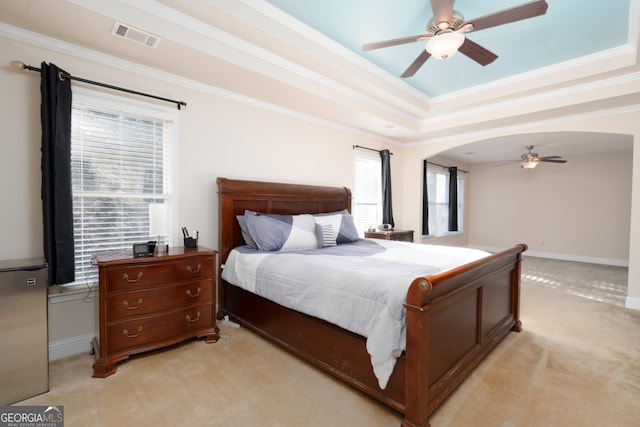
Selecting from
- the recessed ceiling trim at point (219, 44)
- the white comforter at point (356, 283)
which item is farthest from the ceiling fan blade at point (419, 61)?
the white comforter at point (356, 283)

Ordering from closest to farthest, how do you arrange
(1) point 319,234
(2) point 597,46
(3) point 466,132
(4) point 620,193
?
(2) point 597,46 < (1) point 319,234 < (3) point 466,132 < (4) point 620,193

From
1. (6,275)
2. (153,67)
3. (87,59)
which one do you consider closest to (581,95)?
(153,67)

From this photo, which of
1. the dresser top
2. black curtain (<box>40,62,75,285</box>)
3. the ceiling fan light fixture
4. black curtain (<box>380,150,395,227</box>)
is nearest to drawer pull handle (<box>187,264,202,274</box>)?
the dresser top

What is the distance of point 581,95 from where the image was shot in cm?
352

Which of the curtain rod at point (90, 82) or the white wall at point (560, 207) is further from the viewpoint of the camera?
the white wall at point (560, 207)

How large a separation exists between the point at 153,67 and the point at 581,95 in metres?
4.63

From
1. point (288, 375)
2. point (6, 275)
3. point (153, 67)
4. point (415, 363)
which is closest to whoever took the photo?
point (415, 363)

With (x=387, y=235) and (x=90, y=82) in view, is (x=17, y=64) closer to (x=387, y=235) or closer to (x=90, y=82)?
(x=90, y=82)

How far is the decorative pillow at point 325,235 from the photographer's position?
3.29 meters

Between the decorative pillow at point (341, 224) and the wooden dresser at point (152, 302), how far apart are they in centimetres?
141

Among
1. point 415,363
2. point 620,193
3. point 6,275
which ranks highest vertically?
point 620,193

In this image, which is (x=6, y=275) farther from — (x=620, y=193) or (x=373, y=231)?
(x=620, y=193)

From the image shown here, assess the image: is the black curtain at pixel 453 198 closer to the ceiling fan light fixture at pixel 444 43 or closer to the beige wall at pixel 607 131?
the beige wall at pixel 607 131

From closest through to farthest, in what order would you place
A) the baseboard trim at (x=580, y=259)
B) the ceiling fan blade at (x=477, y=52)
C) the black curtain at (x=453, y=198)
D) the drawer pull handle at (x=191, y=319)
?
1. the ceiling fan blade at (x=477, y=52)
2. the drawer pull handle at (x=191, y=319)
3. the baseboard trim at (x=580, y=259)
4. the black curtain at (x=453, y=198)
